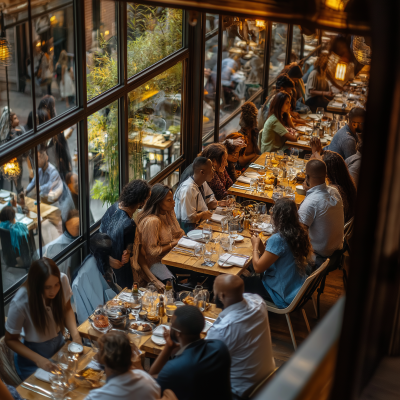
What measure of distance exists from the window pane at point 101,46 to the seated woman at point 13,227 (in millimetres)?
1346

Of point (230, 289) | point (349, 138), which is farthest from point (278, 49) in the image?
point (230, 289)

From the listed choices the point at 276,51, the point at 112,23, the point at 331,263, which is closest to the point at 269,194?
the point at 331,263

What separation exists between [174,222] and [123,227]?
77 centimetres

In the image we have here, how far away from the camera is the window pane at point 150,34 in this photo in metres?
5.47

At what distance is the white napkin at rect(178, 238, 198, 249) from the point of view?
4.80 meters

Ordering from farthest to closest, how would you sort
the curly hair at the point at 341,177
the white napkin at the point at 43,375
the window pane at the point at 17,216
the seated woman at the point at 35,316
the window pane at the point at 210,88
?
the window pane at the point at 210,88 < the curly hair at the point at 341,177 < the window pane at the point at 17,216 < the seated woman at the point at 35,316 < the white napkin at the point at 43,375

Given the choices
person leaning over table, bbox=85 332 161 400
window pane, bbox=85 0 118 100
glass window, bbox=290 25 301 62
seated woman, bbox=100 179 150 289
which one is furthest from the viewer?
glass window, bbox=290 25 301 62

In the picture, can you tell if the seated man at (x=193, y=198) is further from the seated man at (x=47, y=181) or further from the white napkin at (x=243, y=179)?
the seated man at (x=47, y=181)

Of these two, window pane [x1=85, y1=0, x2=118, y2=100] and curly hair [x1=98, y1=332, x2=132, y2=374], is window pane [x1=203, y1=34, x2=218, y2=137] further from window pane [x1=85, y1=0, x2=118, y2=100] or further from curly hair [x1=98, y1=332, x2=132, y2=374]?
curly hair [x1=98, y1=332, x2=132, y2=374]

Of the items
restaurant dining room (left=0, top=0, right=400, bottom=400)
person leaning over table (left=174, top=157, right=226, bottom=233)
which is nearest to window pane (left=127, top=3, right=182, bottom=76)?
restaurant dining room (left=0, top=0, right=400, bottom=400)

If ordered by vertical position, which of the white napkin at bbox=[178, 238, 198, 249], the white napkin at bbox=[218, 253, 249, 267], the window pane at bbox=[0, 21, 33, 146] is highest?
the window pane at bbox=[0, 21, 33, 146]

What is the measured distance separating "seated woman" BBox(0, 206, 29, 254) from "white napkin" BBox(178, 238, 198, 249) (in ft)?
4.52

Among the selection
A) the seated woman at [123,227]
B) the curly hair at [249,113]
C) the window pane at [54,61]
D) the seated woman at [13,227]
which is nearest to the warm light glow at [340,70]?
the curly hair at [249,113]

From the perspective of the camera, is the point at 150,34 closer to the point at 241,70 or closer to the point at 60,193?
the point at 60,193
